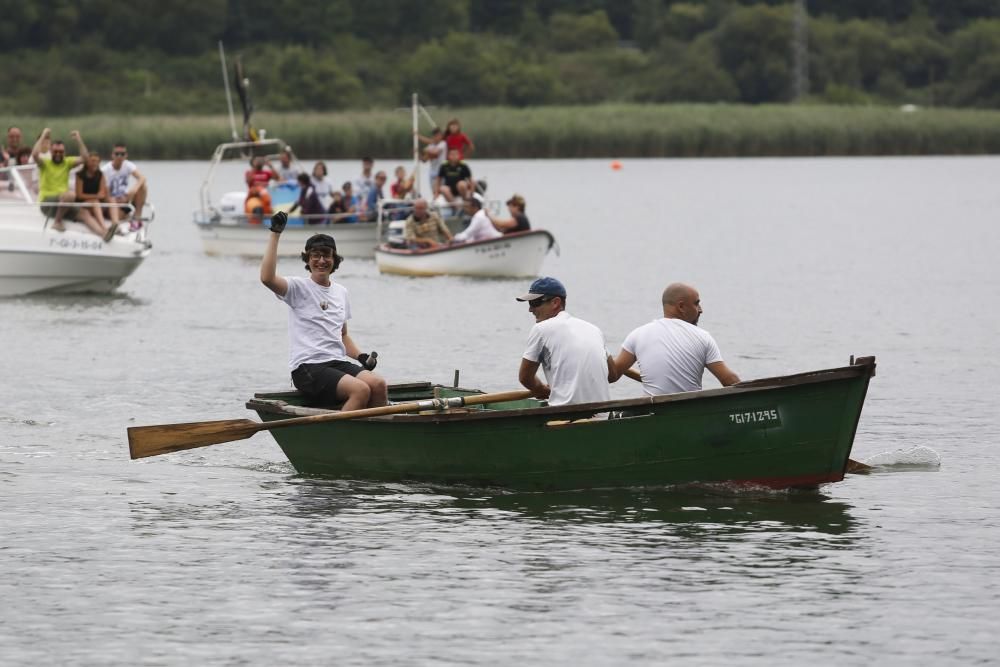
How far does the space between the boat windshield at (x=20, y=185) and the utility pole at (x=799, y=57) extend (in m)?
87.6

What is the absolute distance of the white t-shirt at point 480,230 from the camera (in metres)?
31.2

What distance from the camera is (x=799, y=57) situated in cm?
11425

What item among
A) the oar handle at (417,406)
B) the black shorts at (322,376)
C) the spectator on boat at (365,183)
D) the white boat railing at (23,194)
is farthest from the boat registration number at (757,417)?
the spectator on boat at (365,183)

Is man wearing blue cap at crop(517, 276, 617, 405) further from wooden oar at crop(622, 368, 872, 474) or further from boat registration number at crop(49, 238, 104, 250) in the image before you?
boat registration number at crop(49, 238, 104, 250)

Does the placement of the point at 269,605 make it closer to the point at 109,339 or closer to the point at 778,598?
the point at 778,598

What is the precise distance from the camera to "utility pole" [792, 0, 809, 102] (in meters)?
114

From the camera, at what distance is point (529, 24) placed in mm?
137250

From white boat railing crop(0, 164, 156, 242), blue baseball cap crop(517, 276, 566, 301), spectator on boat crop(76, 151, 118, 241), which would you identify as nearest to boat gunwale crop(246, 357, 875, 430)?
blue baseball cap crop(517, 276, 566, 301)

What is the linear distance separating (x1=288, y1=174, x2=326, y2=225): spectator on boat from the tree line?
7690 centimetres

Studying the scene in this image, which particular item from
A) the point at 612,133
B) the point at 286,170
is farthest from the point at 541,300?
the point at 612,133

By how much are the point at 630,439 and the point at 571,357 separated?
0.67 meters

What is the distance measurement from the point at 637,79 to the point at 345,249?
306 feet

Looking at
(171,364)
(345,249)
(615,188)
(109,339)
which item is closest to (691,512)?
(171,364)

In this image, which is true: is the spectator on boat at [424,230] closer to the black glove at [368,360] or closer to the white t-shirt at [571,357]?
A: the black glove at [368,360]
